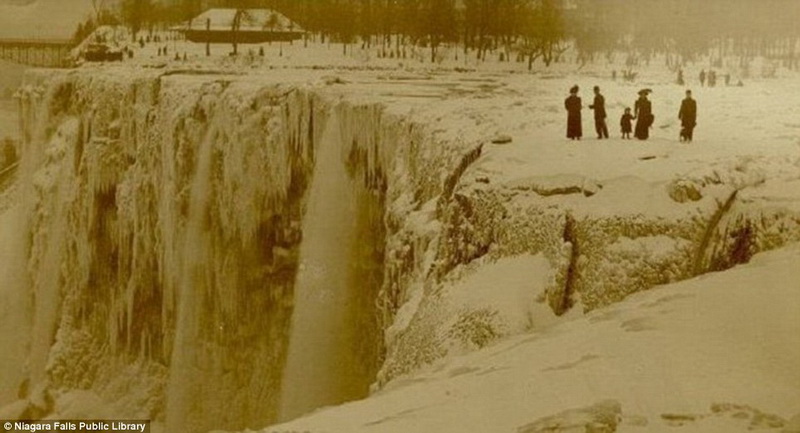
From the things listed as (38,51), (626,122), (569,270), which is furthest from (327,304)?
(38,51)

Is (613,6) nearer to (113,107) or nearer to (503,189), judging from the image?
(113,107)

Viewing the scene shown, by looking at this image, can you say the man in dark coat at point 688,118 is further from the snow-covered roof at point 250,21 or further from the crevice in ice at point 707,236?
the snow-covered roof at point 250,21

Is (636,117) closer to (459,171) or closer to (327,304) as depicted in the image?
(459,171)

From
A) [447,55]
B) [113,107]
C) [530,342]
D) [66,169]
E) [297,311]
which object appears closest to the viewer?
[530,342]

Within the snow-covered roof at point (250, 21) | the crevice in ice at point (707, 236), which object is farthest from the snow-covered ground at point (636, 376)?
the snow-covered roof at point (250, 21)

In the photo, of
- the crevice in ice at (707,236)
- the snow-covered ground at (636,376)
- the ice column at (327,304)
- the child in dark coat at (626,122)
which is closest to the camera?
the snow-covered ground at (636,376)

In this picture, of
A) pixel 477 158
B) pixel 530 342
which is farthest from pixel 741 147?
pixel 530 342
